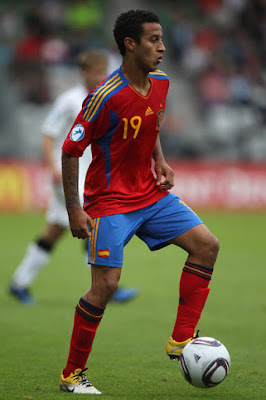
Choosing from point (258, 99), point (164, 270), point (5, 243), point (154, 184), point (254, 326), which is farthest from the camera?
point (258, 99)

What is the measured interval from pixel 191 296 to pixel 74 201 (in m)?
0.97

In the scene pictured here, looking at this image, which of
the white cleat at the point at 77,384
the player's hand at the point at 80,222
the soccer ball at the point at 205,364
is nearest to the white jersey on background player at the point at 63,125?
the player's hand at the point at 80,222

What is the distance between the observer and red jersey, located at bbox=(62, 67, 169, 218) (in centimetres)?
440

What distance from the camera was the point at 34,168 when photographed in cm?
1717

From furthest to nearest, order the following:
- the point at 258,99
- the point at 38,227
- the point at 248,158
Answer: the point at 258,99 < the point at 248,158 < the point at 38,227

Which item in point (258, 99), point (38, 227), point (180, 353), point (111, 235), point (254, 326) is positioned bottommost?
point (38, 227)

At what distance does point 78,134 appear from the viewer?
439cm

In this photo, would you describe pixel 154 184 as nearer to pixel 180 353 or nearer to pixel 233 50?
pixel 180 353

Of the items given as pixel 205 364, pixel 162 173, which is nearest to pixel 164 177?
pixel 162 173

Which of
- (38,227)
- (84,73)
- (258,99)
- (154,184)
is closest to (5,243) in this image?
(38,227)

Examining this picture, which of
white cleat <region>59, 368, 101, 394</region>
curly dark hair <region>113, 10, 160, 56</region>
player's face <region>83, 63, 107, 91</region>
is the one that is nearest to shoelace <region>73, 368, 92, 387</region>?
white cleat <region>59, 368, 101, 394</region>

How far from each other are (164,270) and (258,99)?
11.5 m

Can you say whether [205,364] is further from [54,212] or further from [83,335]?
[54,212]

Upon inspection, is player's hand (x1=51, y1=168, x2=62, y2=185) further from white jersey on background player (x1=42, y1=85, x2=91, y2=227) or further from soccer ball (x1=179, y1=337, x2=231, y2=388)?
soccer ball (x1=179, y1=337, x2=231, y2=388)
